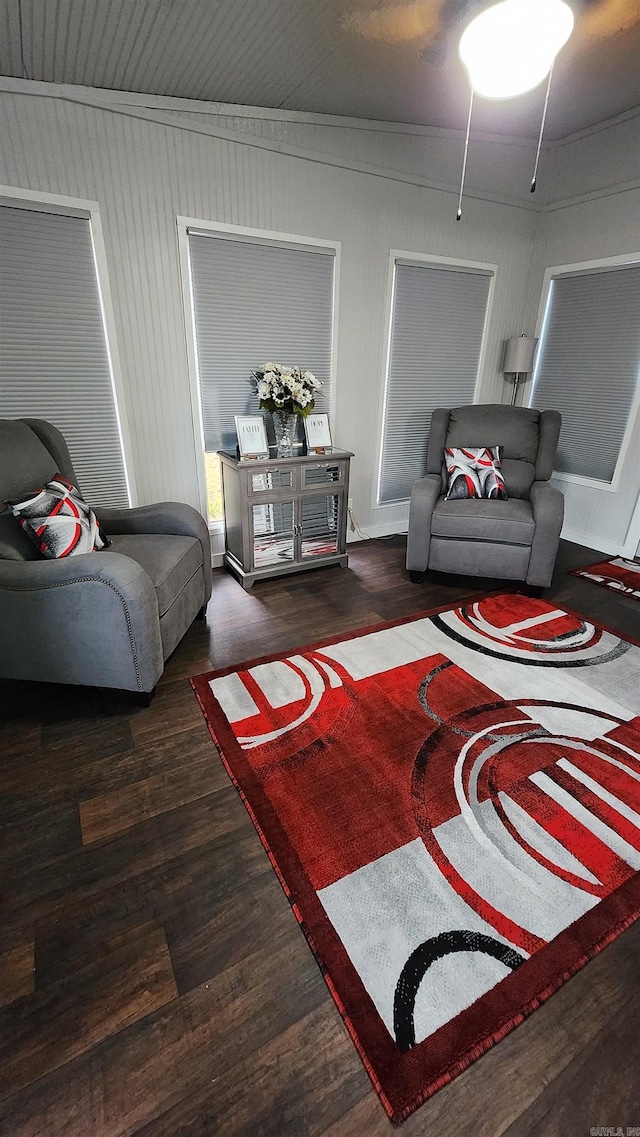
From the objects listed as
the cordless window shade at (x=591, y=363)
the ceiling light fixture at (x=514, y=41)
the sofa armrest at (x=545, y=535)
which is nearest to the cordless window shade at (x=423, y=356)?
the cordless window shade at (x=591, y=363)

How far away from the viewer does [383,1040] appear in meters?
1.04

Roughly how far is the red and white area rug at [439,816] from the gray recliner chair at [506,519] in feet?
1.91

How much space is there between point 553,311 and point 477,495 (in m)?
1.99

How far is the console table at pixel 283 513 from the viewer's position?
2.92 metres

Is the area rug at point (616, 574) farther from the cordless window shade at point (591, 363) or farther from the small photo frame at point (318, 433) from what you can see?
the small photo frame at point (318, 433)

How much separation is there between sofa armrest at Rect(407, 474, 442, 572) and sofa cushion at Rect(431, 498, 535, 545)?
50 mm

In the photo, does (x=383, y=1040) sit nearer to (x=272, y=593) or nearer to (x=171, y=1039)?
(x=171, y=1039)

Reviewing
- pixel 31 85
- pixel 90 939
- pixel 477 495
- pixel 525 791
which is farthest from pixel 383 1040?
pixel 31 85

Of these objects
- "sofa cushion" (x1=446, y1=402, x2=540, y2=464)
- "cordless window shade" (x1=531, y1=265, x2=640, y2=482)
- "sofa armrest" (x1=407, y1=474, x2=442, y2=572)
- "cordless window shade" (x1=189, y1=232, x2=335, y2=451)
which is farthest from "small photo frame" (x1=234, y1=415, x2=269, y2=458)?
"cordless window shade" (x1=531, y1=265, x2=640, y2=482)

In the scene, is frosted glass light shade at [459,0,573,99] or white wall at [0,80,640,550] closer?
frosted glass light shade at [459,0,573,99]

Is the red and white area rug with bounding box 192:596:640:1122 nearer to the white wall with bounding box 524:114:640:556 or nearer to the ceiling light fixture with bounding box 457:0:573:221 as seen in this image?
the white wall with bounding box 524:114:640:556

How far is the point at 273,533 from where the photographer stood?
10.1ft

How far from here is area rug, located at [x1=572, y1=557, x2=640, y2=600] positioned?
312 cm

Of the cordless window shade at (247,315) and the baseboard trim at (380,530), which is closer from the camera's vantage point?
the cordless window shade at (247,315)
